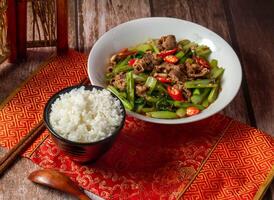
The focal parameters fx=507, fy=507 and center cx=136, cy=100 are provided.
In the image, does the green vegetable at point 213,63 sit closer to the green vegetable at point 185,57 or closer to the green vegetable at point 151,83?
the green vegetable at point 185,57

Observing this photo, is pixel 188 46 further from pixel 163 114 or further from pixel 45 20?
pixel 45 20

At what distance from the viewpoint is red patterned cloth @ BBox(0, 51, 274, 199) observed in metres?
1.48

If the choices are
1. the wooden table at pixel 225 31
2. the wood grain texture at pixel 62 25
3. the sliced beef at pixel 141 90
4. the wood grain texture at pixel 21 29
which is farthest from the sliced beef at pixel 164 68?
the wood grain texture at pixel 21 29

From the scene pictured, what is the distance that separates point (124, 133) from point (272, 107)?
0.56 metres

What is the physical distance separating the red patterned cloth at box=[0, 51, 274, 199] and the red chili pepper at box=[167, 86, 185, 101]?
0.32ft

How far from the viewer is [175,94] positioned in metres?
1.63

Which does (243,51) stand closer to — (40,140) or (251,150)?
(251,150)

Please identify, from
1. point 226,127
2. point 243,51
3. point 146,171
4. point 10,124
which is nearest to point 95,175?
point 146,171

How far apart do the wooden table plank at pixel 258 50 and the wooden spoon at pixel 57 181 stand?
0.69 metres

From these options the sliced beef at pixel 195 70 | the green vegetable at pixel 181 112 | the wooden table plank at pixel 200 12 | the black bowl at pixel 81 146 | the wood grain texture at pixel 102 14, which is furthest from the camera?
the wooden table plank at pixel 200 12

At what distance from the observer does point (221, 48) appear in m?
1.81

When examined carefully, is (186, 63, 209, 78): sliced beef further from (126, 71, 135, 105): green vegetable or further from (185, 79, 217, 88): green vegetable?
(126, 71, 135, 105): green vegetable

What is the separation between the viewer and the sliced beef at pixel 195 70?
170cm

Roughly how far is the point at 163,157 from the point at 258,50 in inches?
28.3
